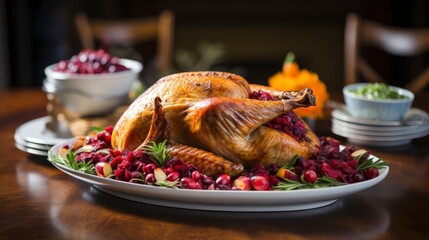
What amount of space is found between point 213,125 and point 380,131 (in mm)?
720

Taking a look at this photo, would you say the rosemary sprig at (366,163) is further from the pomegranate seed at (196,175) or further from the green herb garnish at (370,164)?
the pomegranate seed at (196,175)

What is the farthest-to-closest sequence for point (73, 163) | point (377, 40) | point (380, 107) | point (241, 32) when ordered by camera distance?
point (241, 32) → point (377, 40) → point (380, 107) → point (73, 163)

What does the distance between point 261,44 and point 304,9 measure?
435 millimetres

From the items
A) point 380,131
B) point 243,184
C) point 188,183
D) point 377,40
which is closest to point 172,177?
point 188,183

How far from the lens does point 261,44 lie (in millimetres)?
5527

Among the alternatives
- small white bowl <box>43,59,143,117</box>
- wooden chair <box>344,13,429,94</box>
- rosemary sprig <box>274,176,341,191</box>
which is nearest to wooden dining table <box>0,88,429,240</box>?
rosemary sprig <box>274,176,341,191</box>

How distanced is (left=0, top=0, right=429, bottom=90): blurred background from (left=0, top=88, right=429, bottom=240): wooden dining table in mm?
3029

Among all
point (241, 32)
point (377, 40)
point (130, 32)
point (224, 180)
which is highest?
point (224, 180)

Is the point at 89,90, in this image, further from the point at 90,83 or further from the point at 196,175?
the point at 196,175

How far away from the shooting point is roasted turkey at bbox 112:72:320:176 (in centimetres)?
156

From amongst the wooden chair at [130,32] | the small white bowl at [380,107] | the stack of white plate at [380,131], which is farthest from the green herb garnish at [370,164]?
the wooden chair at [130,32]

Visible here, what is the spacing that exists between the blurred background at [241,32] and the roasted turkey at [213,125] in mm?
3083

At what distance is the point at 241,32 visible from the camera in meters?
5.49

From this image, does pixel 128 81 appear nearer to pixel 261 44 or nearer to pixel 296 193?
pixel 296 193
